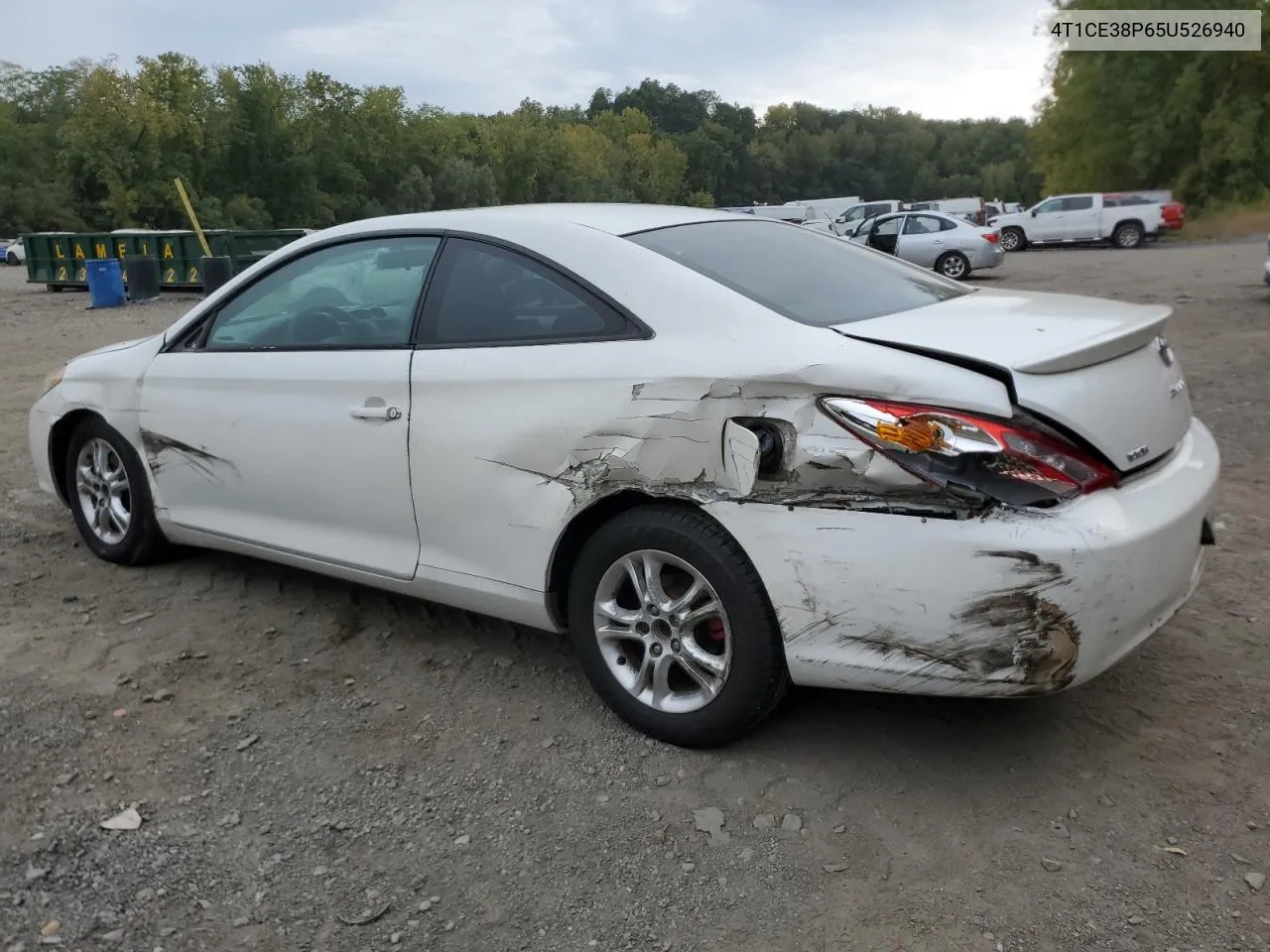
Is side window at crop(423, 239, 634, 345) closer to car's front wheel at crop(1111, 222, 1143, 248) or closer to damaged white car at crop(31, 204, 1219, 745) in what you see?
damaged white car at crop(31, 204, 1219, 745)

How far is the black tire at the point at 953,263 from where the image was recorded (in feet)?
71.3

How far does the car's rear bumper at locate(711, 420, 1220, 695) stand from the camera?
102 inches

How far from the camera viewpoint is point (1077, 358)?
9.18 ft

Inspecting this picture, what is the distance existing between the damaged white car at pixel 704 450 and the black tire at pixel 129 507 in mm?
383

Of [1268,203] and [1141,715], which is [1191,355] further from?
[1268,203]

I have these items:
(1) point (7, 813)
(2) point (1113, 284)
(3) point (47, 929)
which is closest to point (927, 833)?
(3) point (47, 929)

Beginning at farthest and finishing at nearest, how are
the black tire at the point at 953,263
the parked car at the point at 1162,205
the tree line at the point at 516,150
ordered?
the tree line at the point at 516,150, the parked car at the point at 1162,205, the black tire at the point at 953,263

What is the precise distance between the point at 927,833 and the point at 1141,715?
95 centimetres

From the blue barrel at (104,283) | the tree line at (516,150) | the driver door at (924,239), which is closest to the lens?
the blue barrel at (104,283)

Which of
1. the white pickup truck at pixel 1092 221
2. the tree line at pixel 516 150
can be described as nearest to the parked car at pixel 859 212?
the white pickup truck at pixel 1092 221

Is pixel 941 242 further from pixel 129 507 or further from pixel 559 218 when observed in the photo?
pixel 559 218

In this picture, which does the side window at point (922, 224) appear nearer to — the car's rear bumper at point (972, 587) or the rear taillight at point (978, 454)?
the car's rear bumper at point (972, 587)

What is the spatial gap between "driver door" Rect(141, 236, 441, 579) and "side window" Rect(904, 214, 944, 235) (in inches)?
779

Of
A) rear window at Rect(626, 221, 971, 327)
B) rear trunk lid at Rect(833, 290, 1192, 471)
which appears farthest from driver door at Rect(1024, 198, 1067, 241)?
rear trunk lid at Rect(833, 290, 1192, 471)
